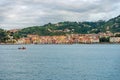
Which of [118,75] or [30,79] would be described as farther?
[118,75]

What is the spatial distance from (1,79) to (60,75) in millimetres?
14406

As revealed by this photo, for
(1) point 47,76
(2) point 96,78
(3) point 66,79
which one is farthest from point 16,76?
(2) point 96,78

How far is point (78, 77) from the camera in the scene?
75.0 metres

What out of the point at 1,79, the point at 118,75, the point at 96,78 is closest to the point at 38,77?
the point at 1,79

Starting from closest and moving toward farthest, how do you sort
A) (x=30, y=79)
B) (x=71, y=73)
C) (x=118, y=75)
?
(x=30, y=79)
(x=118, y=75)
(x=71, y=73)

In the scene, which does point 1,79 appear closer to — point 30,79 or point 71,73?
point 30,79

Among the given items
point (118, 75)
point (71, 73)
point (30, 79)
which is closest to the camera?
point (30, 79)

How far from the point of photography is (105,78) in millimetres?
72812

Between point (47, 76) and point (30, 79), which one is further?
point (47, 76)

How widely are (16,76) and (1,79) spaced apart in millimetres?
4772

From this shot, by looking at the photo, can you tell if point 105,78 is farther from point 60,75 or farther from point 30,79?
point 30,79

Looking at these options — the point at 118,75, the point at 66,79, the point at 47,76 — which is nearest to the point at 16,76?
the point at 47,76

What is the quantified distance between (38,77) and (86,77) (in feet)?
35.9

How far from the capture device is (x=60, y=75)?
7838 cm
